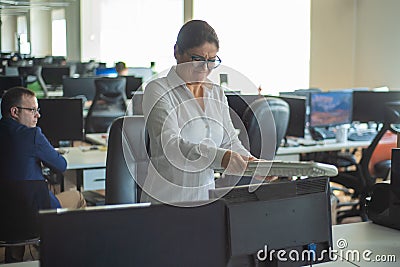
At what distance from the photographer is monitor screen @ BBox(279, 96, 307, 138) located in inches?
212

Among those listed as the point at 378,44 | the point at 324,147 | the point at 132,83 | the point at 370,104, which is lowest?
the point at 324,147

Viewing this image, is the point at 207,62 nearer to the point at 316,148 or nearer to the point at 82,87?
the point at 316,148

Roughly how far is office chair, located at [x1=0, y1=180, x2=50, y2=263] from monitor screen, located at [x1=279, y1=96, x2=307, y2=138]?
2639 millimetres

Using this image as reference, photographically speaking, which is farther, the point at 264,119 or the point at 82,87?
the point at 82,87

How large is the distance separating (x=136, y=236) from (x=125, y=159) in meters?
1.42

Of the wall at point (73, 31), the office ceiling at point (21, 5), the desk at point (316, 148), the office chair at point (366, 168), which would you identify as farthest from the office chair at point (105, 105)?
the office ceiling at point (21, 5)

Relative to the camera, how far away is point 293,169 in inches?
53.9

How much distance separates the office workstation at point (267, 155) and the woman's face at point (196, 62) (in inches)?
4.7

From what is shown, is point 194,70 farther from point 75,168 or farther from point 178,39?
point 75,168

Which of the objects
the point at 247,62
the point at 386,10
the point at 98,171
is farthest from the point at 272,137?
the point at 247,62

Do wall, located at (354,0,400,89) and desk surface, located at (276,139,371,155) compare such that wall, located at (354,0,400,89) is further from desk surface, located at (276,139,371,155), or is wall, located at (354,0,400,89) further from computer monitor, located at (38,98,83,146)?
computer monitor, located at (38,98,83,146)

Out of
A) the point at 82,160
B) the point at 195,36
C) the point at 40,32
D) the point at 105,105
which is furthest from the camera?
the point at 40,32

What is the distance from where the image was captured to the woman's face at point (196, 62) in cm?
221

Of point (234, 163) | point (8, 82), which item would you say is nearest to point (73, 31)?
point (8, 82)
